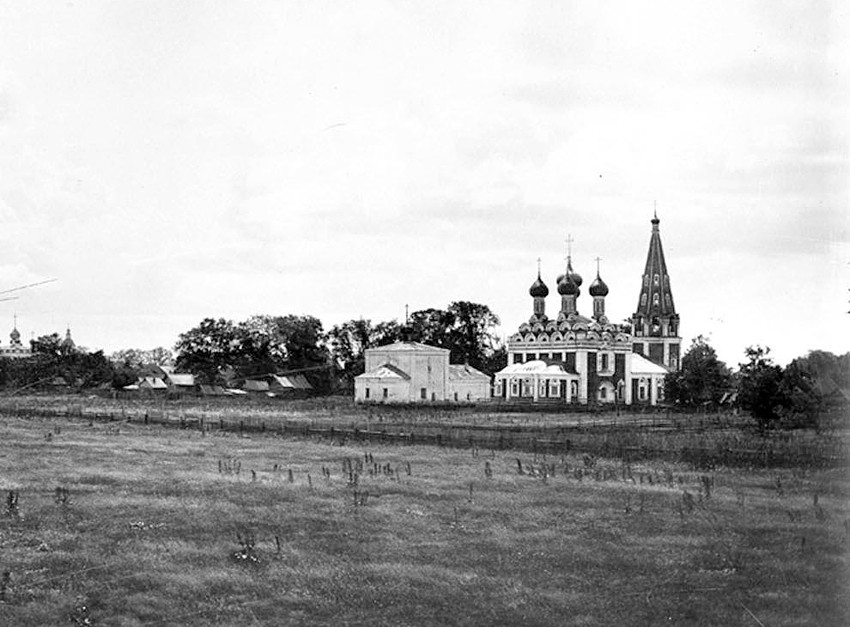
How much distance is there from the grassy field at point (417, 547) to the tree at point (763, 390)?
5071mm

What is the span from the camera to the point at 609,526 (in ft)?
31.1

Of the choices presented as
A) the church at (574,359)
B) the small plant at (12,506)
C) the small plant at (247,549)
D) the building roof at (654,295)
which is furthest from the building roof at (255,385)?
the building roof at (654,295)

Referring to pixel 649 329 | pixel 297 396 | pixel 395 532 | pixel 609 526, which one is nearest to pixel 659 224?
pixel 609 526

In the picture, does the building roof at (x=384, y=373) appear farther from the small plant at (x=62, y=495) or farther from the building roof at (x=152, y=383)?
the small plant at (x=62, y=495)

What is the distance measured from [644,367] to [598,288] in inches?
230

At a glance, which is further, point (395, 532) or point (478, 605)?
point (395, 532)

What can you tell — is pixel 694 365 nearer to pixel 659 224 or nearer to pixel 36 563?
pixel 659 224

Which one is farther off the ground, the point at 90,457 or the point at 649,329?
the point at 649,329

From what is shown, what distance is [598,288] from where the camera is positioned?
60250 mm

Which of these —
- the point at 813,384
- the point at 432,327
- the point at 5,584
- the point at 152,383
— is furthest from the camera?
the point at 432,327

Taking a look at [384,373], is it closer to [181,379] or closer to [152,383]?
[152,383]

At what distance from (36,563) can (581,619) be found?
4617 millimetres

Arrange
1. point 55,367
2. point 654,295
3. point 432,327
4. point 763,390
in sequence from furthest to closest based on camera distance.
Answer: point 654,295
point 432,327
point 55,367
point 763,390

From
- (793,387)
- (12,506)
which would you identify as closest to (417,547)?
(12,506)
